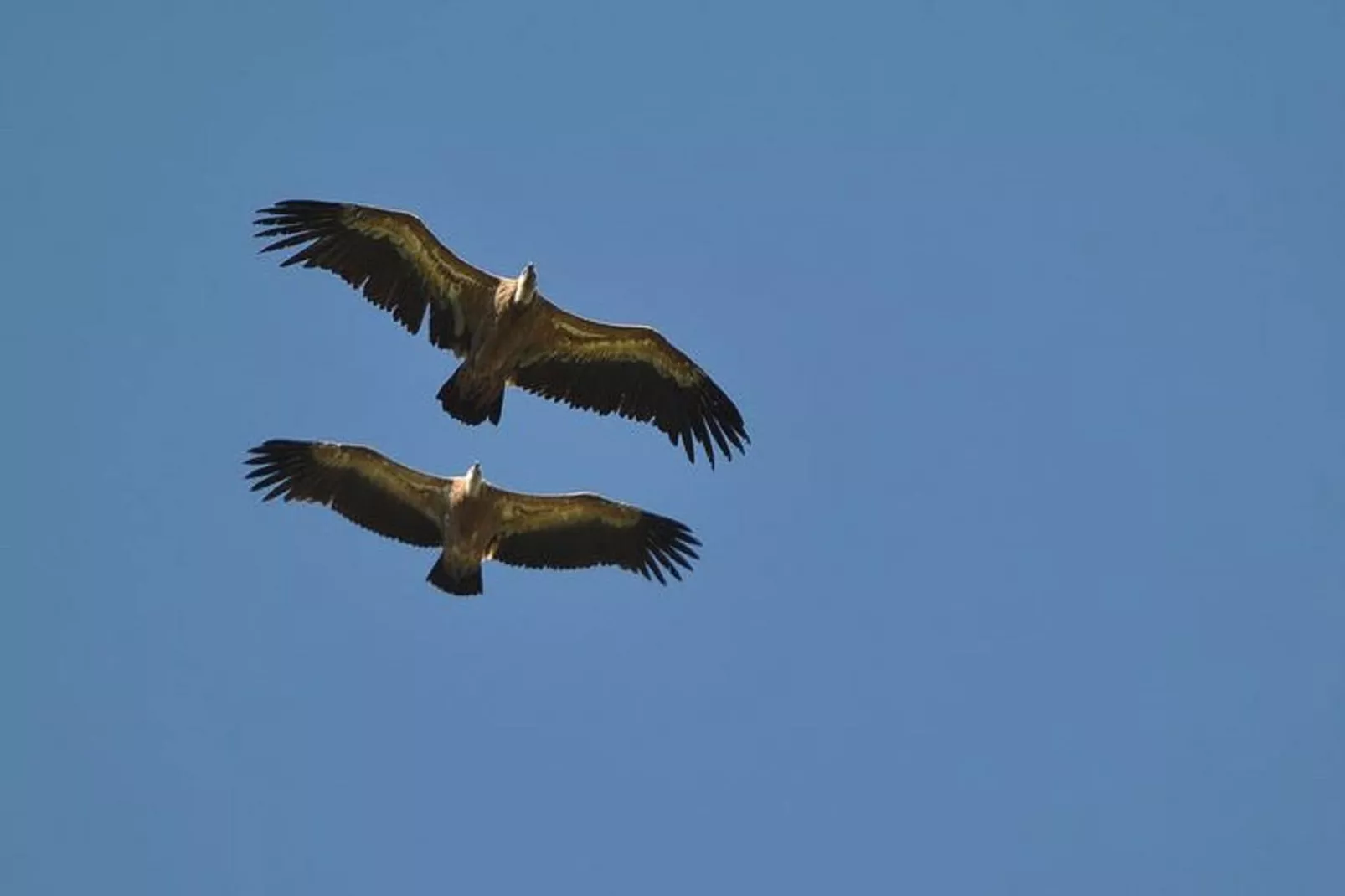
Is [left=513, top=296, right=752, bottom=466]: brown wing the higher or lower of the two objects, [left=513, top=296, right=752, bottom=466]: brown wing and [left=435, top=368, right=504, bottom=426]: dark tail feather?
the higher

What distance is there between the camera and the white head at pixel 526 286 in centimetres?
3164

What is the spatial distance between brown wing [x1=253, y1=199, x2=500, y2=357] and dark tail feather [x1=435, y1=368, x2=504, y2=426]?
428 millimetres

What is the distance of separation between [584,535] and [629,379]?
179 cm

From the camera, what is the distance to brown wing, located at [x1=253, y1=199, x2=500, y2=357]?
32.0 meters

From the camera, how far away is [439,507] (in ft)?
109

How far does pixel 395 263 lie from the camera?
32188mm

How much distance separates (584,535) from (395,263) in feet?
11.7

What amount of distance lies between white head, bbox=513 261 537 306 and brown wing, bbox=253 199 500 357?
0.39 metres

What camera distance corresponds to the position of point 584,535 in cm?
3353

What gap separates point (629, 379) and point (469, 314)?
1.83 meters

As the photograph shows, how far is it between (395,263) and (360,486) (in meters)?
2.51

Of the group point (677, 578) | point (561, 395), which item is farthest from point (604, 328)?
point (677, 578)

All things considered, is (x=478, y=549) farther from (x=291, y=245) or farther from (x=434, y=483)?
(x=291, y=245)

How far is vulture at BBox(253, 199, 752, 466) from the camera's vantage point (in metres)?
31.9
